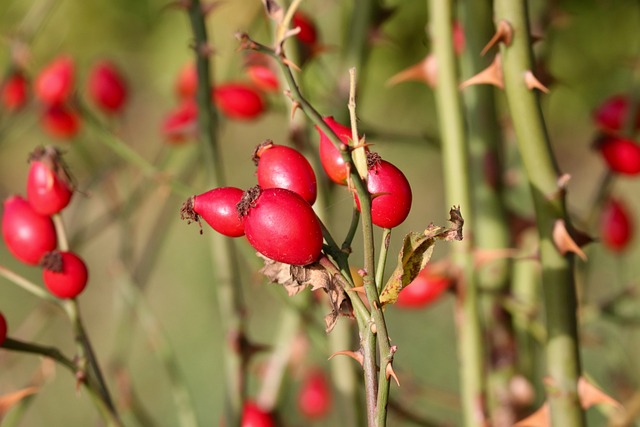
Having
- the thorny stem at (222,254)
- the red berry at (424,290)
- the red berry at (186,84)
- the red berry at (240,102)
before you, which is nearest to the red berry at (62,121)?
the red berry at (186,84)

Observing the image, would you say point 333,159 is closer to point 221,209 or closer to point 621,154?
point 221,209

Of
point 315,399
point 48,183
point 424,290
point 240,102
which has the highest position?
point 240,102

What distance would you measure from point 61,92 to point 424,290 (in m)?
0.62

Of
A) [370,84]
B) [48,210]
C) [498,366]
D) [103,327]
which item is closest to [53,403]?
[103,327]

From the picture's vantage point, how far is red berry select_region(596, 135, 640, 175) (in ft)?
2.73

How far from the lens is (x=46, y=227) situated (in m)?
0.61

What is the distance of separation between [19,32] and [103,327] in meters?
1.99

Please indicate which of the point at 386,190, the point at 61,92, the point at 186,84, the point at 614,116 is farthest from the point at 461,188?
the point at 61,92

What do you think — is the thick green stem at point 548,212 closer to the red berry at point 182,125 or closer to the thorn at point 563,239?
the thorn at point 563,239

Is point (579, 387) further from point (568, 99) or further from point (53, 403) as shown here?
point (568, 99)

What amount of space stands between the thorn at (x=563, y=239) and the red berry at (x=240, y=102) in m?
0.46

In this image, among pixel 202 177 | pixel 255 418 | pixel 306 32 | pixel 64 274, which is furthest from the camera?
pixel 202 177

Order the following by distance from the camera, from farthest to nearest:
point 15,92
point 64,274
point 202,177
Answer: point 202,177 < point 15,92 < point 64,274

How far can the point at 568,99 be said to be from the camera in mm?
3348
